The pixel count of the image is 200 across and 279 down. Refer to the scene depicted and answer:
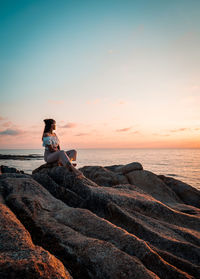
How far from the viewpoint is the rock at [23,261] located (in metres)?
1.95

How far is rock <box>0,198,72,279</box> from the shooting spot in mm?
1953

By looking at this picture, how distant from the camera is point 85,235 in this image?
3566 mm

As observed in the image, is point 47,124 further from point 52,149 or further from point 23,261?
point 23,261

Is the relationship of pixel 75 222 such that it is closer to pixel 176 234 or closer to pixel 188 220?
pixel 176 234

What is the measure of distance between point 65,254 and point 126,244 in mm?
1042

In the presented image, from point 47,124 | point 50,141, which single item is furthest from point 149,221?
point 47,124

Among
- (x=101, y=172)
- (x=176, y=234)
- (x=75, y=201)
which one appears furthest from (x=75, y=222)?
(x=101, y=172)

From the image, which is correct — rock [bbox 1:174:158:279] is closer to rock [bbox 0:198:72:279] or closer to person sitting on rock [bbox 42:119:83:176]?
rock [bbox 0:198:72:279]

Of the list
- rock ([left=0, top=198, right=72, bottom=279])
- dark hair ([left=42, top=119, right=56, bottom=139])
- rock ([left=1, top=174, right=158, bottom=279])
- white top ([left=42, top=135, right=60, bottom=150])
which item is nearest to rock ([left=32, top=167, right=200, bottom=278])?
rock ([left=1, top=174, right=158, bottom=279])

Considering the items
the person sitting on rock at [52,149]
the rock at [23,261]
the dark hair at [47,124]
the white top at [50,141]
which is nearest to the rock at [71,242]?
the rock at [23,261]

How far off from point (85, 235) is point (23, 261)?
5.38ft

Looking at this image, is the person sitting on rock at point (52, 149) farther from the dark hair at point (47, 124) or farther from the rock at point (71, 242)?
the rock at point (71, 242)

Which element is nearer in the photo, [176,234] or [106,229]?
[106,229]

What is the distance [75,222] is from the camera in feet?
13.0
